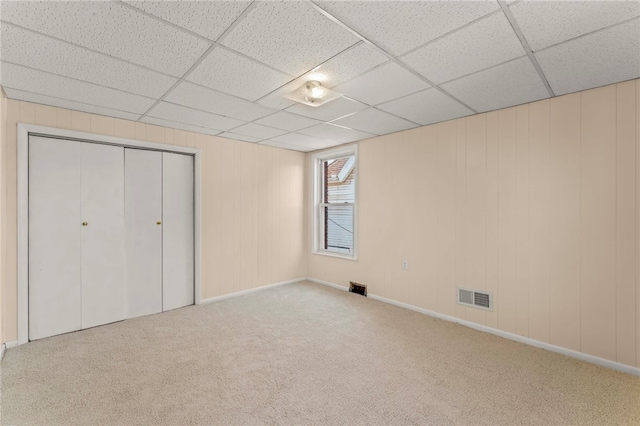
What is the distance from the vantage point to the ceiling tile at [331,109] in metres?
2.91

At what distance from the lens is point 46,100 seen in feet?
9.33

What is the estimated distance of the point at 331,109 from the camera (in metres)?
3.08

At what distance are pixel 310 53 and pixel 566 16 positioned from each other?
4.71 feet

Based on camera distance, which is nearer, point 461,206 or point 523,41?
point 523,41

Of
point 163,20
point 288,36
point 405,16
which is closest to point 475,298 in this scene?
point 405,16

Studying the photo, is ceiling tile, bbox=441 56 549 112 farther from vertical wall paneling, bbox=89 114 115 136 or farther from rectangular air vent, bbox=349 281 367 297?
vertical wall paneling, bbox=89 114 115 136

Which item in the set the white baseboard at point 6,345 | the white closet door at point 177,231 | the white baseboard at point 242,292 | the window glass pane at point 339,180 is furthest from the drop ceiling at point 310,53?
the white baseboard at point 242,292

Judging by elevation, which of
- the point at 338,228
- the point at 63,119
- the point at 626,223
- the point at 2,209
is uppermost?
the point at 63,119

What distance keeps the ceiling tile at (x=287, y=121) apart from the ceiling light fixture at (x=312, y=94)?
23.2 inches

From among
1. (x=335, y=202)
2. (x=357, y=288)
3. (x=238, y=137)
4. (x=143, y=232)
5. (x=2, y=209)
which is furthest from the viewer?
(x=335, y=202)

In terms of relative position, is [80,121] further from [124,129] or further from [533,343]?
[533,343]

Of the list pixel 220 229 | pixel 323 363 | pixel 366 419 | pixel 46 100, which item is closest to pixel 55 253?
pixel 46 100

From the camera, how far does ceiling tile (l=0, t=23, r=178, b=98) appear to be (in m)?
1.82

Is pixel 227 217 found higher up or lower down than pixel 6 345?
higher up
